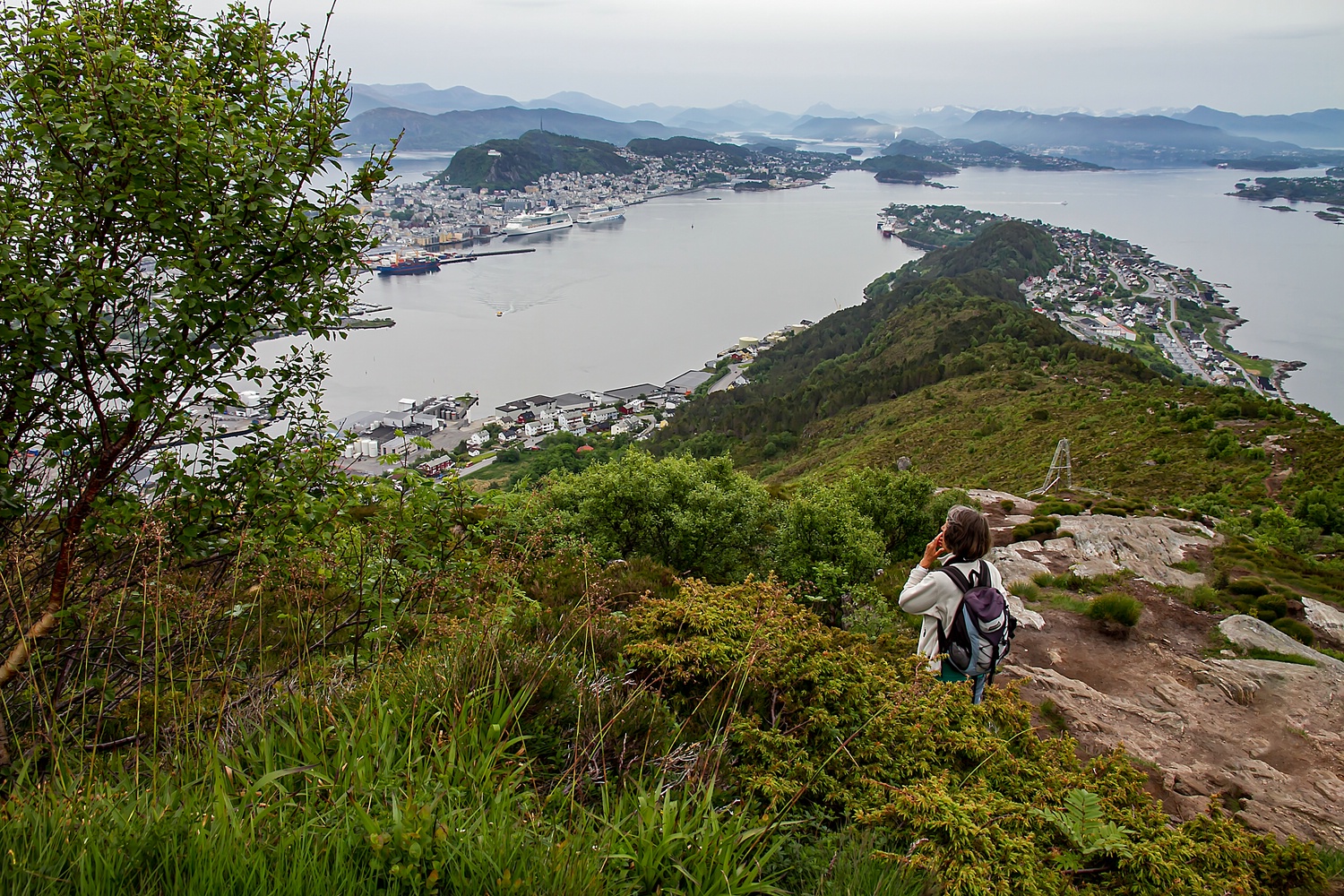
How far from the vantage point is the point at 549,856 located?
4.73 ft

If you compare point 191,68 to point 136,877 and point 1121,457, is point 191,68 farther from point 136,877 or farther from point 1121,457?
point 1121,457

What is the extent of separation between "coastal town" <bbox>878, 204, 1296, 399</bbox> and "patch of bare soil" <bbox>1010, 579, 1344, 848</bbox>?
4049cm

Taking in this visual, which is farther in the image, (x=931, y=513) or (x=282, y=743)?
(x=931, y=513)

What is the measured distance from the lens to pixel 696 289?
6312 cm


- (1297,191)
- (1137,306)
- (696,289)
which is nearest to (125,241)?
(696,289)

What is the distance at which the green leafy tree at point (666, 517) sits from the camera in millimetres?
6926

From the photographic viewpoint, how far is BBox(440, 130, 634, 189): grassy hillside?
113 meters

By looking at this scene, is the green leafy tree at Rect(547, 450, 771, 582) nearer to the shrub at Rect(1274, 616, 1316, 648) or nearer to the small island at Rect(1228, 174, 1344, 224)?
the shrub at Rect(1274, 616, 1316, 648)

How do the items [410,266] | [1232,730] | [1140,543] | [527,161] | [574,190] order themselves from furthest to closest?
1. [527,161]
2. [574,190]
3. [410,266]
4. [1140,543]
5. [1232,730]

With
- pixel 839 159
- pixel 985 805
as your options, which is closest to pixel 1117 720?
pixel 985 805

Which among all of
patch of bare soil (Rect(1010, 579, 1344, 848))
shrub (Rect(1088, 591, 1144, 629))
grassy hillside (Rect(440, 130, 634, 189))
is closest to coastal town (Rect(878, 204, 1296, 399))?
shrub (Rect(1088, 591, 1144, 629))

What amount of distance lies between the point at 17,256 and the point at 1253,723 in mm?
5987

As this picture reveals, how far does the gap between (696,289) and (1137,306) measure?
37164 millimetres

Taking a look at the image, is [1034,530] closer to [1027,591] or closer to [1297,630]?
[1027,591]
